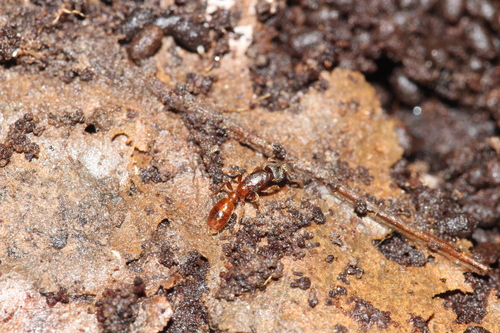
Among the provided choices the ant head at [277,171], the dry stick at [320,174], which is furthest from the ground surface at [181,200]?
the ant head at [277,171]

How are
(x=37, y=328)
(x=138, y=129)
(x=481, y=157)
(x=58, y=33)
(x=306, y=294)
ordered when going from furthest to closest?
(x=481, y=157) → (x=58, y=33) → (x=138, y=129) → (x=306, y=294) → (x=37, y=328)

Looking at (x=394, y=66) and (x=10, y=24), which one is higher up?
(x=10, y=24)

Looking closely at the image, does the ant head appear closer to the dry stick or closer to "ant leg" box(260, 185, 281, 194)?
"ant leg" box(260, 185, 281, 194)

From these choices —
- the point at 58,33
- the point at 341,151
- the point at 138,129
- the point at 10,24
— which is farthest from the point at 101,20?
the point at 341,151

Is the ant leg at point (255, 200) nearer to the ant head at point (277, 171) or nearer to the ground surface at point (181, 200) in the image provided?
the ground surface at point (181, 200)

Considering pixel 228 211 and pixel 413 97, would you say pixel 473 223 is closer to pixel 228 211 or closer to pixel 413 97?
pixel 413 97

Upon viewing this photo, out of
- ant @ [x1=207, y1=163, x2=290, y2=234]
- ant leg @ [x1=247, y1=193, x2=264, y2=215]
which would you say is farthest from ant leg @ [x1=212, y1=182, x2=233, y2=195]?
ant leg @ [x1=247, y1=193, x2=264, y2=215]
